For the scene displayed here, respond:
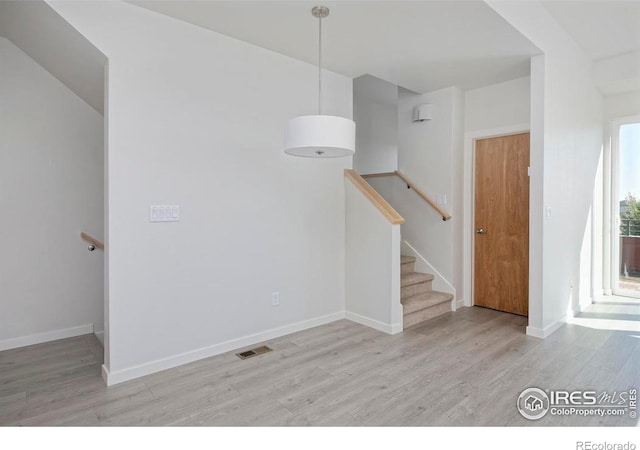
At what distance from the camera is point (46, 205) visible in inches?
133

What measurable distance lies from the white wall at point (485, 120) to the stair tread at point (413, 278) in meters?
0.49

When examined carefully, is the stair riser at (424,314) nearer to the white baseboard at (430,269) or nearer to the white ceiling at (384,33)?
the white baseboard at (430,269)

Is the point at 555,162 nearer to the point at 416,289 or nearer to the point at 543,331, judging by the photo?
the point at 543,331

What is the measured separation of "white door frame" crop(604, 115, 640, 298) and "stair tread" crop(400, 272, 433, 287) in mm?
2647

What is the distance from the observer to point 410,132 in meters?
4.80

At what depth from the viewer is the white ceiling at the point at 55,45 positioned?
95.4 inches

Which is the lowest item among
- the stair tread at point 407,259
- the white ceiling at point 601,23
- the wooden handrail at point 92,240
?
the stair tread at point 407,259

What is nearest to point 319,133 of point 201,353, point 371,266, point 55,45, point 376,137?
point 371,266

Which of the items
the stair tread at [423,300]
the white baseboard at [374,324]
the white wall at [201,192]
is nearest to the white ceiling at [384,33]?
the white wall at [201,192]

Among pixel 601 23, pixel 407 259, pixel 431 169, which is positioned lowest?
pixel 407 259

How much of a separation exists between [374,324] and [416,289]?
94cm

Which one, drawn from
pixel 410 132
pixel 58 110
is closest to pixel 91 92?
pixel 58 110

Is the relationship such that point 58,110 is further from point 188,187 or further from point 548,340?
point 548,340

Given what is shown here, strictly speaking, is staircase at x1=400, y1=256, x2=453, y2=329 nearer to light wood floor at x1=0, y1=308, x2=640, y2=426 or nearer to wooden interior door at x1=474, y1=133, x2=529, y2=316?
light wood floor at x1=0, y1=308, x2=640, y2=426
